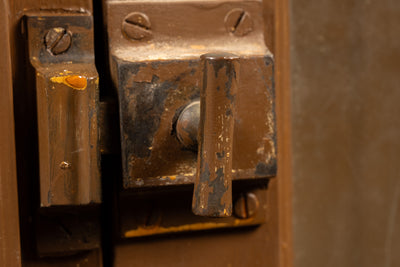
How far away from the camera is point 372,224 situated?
73 cm

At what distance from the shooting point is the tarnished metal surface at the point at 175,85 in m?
0.44

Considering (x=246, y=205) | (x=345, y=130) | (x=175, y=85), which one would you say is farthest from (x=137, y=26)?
(x=345, y=130)

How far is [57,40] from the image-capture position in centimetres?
45

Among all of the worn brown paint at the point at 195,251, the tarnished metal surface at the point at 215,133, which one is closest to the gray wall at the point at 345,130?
the worn brown paint at the point at 195,251

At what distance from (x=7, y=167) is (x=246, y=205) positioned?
0.21 metres

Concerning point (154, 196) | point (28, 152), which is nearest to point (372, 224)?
point (154, 196)

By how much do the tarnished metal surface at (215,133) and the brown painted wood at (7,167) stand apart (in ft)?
0.45

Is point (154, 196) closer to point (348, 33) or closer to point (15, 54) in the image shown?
point (15, 54)

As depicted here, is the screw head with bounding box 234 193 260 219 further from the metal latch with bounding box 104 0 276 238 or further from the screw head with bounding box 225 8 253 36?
the screw head with bounding box 225 8 253 36

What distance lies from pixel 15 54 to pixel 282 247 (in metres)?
0.30

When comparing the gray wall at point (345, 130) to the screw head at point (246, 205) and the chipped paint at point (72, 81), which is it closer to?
the screw head at point (246, 205)

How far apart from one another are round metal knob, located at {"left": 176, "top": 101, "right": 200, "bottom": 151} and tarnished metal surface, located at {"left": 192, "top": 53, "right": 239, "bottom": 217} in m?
0.03

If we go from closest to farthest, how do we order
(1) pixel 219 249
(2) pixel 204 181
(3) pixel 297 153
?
1. (2) pixel 204 181
2. (1) pixel 219 249
3. (3) pixel 297 153

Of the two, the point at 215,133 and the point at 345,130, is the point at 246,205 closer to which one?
the point at 215,133
